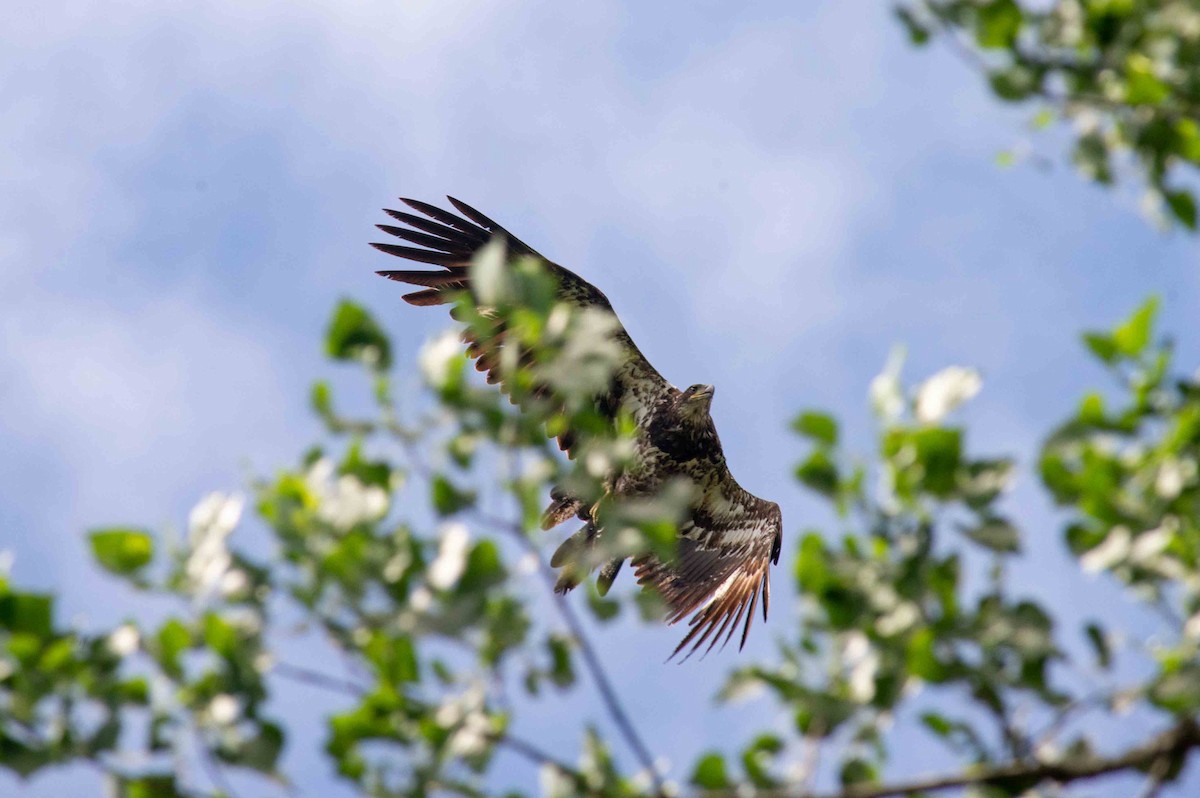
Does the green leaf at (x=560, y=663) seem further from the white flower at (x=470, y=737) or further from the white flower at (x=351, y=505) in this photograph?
the white flower at (x=351, y=505)

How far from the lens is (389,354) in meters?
3.38

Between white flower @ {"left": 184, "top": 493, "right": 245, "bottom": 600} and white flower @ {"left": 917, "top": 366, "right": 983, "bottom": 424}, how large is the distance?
1.68 m

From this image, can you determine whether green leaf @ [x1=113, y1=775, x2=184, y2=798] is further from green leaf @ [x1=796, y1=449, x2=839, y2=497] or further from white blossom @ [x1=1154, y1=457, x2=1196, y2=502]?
white blossom @ [x1=1154, y1=457, x2=1196, y2=502]

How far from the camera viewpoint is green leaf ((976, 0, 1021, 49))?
5688 mm

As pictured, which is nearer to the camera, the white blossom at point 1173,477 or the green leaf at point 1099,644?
the white blossom at point 1173,477

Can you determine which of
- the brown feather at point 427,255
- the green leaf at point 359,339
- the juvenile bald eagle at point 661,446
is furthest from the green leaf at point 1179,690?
the brown feather at point 427,255

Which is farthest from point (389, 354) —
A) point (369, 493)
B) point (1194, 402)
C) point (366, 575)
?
point (1194, 402)

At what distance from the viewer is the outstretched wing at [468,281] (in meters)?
9.82

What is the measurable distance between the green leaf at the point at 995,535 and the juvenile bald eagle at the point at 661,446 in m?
6.36

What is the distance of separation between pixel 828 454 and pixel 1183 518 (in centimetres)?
91

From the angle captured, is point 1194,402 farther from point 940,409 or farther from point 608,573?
point 608,573

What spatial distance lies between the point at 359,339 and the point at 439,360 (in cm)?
24

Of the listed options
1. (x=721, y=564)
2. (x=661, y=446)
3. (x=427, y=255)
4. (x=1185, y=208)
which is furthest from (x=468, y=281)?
(x=1185, y=208)

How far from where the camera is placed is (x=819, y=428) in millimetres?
3240
